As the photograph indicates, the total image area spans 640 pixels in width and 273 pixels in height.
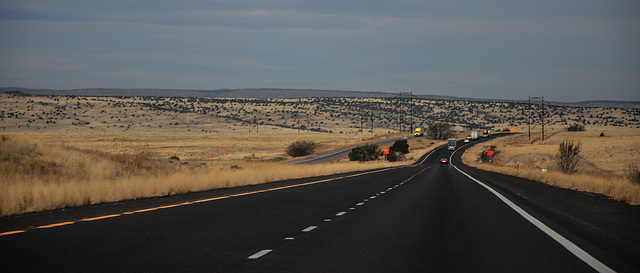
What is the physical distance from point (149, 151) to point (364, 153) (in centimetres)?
6116

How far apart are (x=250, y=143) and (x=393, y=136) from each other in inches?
1350

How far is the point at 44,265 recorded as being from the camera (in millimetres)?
7438

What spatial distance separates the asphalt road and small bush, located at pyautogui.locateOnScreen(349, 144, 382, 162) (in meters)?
72.5

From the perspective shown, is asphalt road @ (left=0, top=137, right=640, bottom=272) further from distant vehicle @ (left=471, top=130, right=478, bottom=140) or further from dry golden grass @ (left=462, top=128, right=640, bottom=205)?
distant vehicle @ (left=471, top=130, right=478, bottom=140)

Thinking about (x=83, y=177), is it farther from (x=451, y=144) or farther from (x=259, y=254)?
(x=451, y=144)

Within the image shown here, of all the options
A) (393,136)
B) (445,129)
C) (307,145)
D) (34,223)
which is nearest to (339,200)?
(34,223)

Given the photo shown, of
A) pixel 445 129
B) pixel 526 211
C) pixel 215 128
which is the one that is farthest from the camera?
pixel 215 128

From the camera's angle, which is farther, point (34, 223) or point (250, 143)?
point (250, 143)

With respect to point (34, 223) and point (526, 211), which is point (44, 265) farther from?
point (526, 211)

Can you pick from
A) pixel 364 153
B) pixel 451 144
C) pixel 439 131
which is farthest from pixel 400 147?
pixel 439 131

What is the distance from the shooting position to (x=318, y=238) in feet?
33.7

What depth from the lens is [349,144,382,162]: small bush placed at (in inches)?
3519

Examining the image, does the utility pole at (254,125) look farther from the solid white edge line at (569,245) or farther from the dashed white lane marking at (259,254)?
the dashed white lane marking at (259,254)

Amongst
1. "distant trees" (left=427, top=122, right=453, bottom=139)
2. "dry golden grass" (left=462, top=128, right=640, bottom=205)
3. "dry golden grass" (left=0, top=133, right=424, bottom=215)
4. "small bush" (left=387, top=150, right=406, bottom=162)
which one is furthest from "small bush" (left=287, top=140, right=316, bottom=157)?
"distant trees" (left=427, top=122, right=453, bottom=139)
